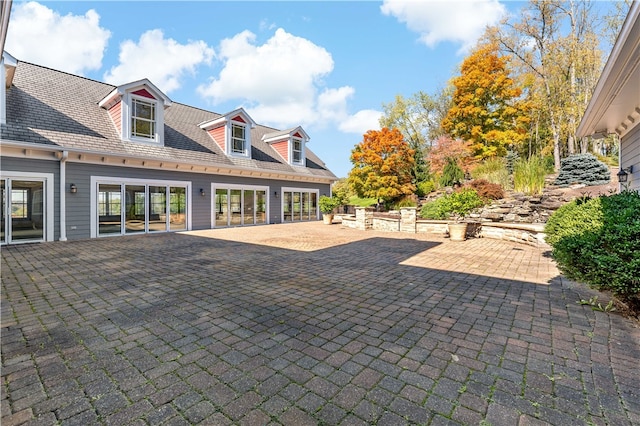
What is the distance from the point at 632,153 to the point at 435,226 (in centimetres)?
596

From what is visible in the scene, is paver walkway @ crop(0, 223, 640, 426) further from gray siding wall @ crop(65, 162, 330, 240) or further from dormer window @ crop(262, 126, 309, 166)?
dormer window @ crop(262, 126, 309, 166)

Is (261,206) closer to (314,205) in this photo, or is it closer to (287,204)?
(287,204)

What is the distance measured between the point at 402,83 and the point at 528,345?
2733cm

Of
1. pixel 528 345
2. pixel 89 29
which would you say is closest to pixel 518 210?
pixel 528 345

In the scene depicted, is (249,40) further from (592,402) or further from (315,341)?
(592,402)

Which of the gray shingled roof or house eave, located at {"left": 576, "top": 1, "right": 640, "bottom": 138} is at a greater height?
the gray shingled roof

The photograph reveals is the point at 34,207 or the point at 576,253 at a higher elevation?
the point at 34,207

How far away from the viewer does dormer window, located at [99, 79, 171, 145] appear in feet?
37.1

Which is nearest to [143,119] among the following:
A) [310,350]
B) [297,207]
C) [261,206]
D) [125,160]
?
[125,160]

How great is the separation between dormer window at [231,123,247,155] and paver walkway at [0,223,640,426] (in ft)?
34.8

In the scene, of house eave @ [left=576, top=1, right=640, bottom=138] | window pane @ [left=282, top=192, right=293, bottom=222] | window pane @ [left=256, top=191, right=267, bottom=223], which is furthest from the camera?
window pane @ [left=282, top=192, right=293, bottom=222]

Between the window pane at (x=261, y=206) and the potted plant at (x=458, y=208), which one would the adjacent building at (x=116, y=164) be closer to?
the window pane at (x=261, y=206)

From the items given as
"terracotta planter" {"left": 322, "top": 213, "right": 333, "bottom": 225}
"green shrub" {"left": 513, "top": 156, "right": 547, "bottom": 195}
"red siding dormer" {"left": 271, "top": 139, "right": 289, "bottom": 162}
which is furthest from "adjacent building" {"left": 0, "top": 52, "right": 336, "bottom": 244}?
"green shrub" {"left": 513, "top": 156, "right": 547, "bottom": 195}

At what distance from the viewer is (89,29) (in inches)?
382
